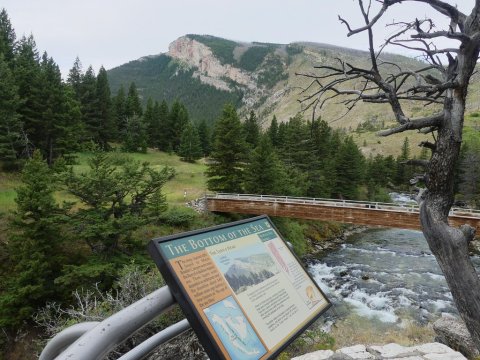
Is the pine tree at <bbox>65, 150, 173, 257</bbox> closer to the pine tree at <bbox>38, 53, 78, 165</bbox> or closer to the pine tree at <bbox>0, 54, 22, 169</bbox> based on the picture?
the pine tree at <bbox>0, 54, 22, 169</bbox>

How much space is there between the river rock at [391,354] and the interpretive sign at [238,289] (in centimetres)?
436

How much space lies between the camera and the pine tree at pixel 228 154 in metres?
32.0

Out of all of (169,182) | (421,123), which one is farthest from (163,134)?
(421,123)

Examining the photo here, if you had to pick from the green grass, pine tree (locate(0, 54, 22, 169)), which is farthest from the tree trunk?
pine tree (locate(0, 54, 22, 169))

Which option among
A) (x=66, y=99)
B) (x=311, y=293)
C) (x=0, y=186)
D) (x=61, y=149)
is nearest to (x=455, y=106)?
(x=311, y=293)

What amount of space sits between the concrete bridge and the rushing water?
4.09 metres

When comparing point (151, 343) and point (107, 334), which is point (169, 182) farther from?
point (107, 334)

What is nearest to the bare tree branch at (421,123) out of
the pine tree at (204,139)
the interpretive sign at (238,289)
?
the interpretive sign at (238,289)

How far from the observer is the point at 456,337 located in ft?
26.1

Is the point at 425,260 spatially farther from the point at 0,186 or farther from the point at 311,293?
the point at 0,186

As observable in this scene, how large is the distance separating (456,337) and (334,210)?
745 inches

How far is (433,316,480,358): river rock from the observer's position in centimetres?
748

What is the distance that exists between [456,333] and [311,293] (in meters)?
6.99

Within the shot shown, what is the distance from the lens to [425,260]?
2933 centimetres
